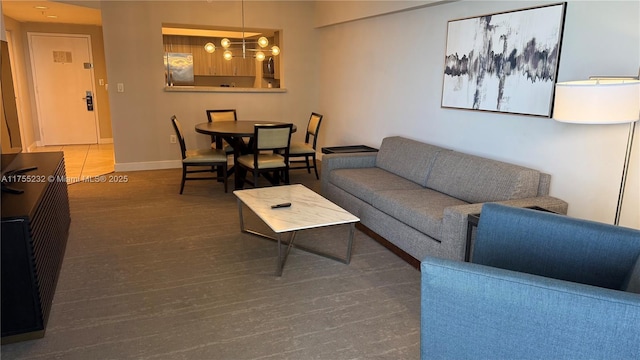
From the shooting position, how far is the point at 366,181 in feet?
12.9

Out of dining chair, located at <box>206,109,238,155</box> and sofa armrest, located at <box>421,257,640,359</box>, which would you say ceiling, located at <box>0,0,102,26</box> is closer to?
dining chair, located at <box>206,109,238,155</box>

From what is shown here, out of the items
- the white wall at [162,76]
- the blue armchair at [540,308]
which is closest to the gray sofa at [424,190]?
the blue armchair at [540,308]

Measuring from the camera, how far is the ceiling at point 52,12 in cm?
544

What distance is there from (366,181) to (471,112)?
3.66ft

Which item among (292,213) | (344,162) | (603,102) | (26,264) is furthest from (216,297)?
(603,102)

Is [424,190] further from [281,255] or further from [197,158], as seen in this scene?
[197,158]

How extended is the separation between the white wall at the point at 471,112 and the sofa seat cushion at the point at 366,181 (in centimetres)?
62

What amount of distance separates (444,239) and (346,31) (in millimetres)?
3975

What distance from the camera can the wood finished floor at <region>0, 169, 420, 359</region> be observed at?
2.20 m

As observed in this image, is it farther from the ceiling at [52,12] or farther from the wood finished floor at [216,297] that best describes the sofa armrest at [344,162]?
the ceiling at [52,12]

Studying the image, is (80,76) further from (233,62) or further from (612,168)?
(612,168)

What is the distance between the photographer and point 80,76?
7.92m

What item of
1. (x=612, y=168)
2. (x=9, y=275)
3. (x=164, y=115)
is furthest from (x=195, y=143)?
(x=612, y=168)

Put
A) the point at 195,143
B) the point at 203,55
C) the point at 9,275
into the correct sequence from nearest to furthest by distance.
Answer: the point at 9,275 < the point at 195,143 < the point at 203,55
